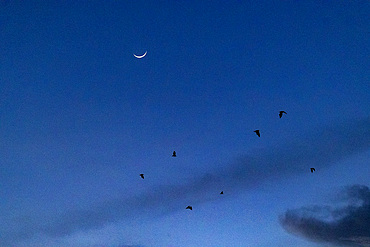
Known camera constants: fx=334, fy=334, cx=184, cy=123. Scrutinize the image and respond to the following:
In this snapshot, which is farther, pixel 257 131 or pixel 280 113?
pixel 257 131

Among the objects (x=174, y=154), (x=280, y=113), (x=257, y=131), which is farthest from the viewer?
(x=174, y=154)

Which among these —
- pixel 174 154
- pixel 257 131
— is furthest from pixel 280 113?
pixel 174 154

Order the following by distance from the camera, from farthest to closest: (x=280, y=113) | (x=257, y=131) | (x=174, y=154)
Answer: (x=174, y=154) < (x=257, y=131) < (x=280, y=113)

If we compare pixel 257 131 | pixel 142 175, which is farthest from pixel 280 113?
pixel 142 175

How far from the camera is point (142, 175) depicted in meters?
56.2

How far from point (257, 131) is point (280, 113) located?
5858mm

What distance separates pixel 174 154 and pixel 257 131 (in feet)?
46.6

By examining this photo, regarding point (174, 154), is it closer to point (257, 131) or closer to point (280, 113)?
point (257, 131)

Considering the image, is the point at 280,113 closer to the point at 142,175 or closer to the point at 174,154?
the point at 174,154

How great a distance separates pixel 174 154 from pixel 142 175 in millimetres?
6607

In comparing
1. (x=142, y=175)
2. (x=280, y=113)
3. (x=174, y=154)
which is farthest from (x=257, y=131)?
(x=142, y=175)

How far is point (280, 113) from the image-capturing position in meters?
44.9

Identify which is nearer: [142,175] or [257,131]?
[257,131]

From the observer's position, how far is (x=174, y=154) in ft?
181
